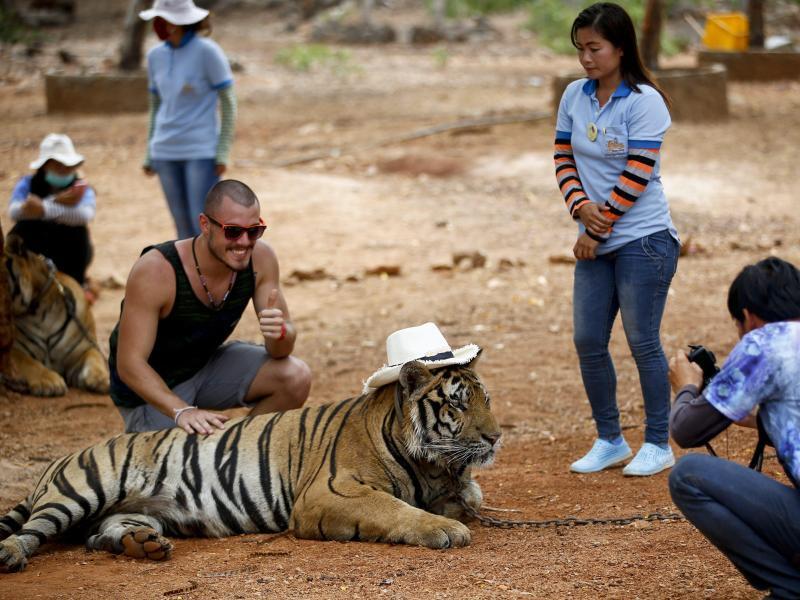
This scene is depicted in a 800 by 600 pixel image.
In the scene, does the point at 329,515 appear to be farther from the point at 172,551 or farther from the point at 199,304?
the point at 199,304

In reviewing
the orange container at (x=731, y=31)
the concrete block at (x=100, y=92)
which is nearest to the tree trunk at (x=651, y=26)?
the orange container at (x=731, y=31)

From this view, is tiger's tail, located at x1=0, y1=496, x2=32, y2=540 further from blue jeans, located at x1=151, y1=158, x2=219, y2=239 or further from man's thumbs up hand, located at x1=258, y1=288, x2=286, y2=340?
blue jeans, located at x1=151, y1=158, x2=219, y2=239

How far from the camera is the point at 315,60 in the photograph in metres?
24.9

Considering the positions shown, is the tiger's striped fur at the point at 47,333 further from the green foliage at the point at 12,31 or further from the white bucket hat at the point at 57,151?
the green foliage at the point at 12,31

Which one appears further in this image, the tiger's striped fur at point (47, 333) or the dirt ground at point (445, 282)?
the tiger's striped fur at point (47, 333)

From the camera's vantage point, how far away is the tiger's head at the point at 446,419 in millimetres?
4625

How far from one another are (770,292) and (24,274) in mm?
5557

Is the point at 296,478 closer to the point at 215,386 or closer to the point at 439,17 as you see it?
the point at 215,386

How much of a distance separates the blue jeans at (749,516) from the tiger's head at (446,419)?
1225 millimetres

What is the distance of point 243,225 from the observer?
4.99 metres

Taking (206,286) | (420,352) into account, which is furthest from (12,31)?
(420,352)

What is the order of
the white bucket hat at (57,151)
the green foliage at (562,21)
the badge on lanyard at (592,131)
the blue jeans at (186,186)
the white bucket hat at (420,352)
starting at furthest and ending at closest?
the green foliage at (562,21) → the blue jeans at (186,186) → the white bucket hat at (57,151) → the badge on lanyard at (592,131) → the white bucket hat at (420,352)

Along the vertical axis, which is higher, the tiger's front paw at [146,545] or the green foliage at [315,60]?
the green foliage at [315,60]

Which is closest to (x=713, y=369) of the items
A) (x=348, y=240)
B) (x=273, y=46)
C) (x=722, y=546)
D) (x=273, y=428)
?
(x=722, y=546)
